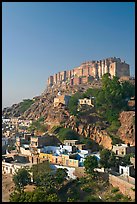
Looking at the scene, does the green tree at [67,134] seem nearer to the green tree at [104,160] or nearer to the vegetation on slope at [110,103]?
the vegetation on slope at [110,103]

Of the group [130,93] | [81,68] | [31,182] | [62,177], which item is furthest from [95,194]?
[81,68]

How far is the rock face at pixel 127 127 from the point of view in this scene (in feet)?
34.3

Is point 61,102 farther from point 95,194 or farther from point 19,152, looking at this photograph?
→ point 95,194

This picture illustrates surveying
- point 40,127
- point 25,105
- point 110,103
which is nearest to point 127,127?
point 110,103

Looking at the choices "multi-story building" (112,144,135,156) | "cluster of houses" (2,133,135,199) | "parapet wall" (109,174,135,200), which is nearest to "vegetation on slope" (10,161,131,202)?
"parapet wall" (109,174,135,200)

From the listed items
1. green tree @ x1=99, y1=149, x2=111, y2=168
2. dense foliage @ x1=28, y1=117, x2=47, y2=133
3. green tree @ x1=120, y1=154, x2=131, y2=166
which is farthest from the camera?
dense foliage @ x1=28, y1=117, x2=47, y2=133

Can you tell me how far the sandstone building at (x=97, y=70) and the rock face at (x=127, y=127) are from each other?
909cm

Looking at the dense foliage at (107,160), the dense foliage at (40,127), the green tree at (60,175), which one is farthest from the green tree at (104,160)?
the dense foliage at (40,127)

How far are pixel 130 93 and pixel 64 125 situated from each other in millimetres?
3540

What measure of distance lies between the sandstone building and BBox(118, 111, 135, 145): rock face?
9088 millimetres

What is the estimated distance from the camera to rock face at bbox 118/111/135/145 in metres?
10.5

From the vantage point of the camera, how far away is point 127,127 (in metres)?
10.9

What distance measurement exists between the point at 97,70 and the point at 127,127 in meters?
12.8

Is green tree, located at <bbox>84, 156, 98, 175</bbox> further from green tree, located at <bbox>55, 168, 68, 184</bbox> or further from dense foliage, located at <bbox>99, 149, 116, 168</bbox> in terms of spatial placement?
green tree, located at <bbox>55, 168, 68, 184</bbox>
